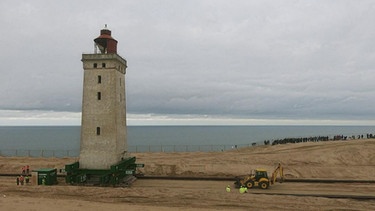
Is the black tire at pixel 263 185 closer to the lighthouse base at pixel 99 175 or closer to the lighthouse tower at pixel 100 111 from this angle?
the lighthouse base at pixel 99 175

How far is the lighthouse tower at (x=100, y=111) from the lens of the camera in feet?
81.9

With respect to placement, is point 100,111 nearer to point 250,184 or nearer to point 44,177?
point 44,177

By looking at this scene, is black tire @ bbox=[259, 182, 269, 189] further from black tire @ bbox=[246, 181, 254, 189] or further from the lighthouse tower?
the lighthouse tower

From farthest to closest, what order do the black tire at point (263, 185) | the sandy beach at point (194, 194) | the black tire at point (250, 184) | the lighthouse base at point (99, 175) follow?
1. the lighthouse base at point (99, 175)
2. the black tire at point (250, 184)
3. the black tire at point (263, 185)
4. the sandy beach at point (194, 194)

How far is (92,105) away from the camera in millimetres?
25172

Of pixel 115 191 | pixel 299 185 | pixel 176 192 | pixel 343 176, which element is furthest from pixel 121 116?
pixel 343 176

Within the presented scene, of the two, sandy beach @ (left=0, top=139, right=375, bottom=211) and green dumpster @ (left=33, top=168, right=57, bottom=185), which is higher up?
green dumpster @ (left=33, top=168, right=57, bottom=185)

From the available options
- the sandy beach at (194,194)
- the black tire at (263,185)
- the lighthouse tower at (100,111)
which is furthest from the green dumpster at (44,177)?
the black tire at (263,185)

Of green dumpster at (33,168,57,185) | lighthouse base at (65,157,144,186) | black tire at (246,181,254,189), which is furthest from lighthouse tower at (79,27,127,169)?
black tire at (246,181,254,189)

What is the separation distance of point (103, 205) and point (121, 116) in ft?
29.3

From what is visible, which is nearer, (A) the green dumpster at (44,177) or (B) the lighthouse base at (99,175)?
(B) the lighthouse base at (99,175)

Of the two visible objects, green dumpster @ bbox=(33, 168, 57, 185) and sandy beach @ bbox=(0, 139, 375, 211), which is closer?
sandy beach @ bbox=(0, 139, 375, 211)

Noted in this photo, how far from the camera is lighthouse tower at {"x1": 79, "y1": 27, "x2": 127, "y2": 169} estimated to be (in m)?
25.0

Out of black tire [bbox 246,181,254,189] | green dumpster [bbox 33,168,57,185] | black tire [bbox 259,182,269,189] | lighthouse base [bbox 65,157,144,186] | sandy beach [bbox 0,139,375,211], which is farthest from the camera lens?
green dumpster [bbox 33,168,57,185]
